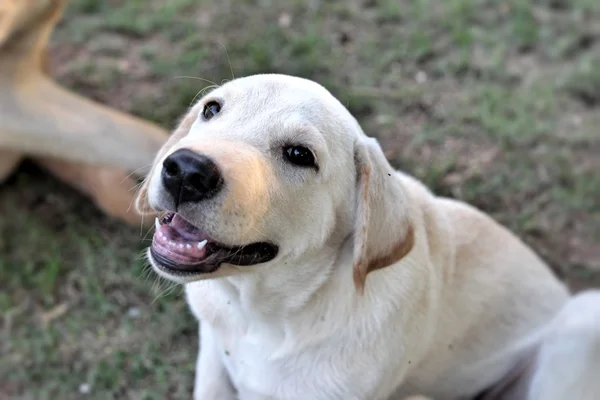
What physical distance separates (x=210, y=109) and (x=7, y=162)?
199 cm

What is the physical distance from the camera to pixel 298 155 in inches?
78.4

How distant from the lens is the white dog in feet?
6.22

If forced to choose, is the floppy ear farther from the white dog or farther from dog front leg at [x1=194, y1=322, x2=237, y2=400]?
dog front leg at [x1=194, y1=322, x2=237, y2=400]

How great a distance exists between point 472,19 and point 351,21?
2.79ft

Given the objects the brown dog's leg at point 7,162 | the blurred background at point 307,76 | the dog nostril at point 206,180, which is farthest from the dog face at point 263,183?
the brown dog's leg at point 7,162

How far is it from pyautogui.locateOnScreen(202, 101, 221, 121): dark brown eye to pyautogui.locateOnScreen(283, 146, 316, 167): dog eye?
29cm

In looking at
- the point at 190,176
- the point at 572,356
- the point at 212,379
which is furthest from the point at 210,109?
the point at 572,356

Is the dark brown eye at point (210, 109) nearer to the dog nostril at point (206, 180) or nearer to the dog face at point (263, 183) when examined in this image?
the dog face at point (263, 183)

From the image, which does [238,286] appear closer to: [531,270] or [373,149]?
[373,149]

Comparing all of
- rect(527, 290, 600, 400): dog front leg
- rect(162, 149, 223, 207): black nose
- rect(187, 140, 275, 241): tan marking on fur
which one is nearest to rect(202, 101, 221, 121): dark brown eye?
rect(187, 140, 275, 241): tan marking on fur

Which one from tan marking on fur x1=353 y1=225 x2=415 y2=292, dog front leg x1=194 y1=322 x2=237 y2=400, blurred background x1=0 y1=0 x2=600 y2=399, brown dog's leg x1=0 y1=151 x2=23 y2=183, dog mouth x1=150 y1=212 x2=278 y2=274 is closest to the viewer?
dog mouth x1=150 y1=212 x2=278 y2=274

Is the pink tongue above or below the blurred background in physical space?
above

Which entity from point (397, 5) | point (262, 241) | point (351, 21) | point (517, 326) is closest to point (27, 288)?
point (262, 241)

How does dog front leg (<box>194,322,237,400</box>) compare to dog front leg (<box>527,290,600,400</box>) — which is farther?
dog front leg (<box>194,322,237,400</box>)
